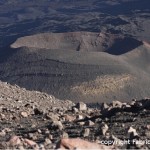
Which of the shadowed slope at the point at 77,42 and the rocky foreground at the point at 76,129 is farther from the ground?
the rocky foreground at the point at 76,129

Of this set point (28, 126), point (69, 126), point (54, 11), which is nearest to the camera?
point (69, 126)

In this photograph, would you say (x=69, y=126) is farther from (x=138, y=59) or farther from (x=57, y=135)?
(x=138, y=59)

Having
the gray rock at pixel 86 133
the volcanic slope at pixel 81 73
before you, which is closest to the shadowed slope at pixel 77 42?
the volcanic slope at pixel 81 73

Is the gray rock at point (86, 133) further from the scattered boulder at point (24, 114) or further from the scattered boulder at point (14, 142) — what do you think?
the scattered boulder at point (24, 114)

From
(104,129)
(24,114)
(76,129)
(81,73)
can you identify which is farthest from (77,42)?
(104,129)

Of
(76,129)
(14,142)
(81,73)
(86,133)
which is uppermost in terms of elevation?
(14,142)

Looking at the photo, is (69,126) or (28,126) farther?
(28,126)

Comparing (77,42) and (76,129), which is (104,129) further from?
(77,42)

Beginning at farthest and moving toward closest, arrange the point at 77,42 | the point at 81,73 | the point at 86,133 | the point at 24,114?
the point at 77,42 → the point at 81,73 → the point at 24,114 → the point at 86,133

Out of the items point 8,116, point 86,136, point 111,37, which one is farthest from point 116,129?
point 111,37
